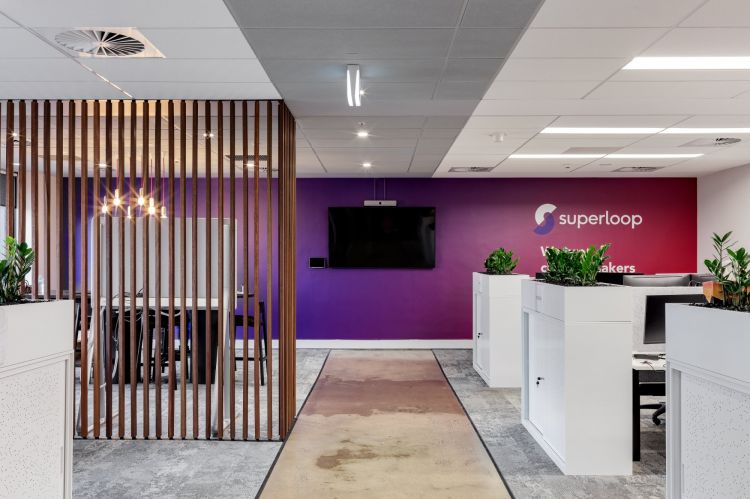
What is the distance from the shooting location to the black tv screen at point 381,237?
9320mm

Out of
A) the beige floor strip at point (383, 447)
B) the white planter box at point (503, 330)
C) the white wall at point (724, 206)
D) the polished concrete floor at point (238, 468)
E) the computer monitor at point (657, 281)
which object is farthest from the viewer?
the white wall at point (724, 206)

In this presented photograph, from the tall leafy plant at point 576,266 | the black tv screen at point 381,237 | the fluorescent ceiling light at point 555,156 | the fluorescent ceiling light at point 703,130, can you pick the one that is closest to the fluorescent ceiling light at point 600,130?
the fluorescent ceiling light at point 703,130

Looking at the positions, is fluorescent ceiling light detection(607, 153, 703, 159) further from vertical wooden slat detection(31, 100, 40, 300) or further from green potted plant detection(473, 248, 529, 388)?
vertical wooden slat detection(31, 100, 40, 300)

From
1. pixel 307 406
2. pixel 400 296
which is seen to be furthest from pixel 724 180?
pixel 307 406

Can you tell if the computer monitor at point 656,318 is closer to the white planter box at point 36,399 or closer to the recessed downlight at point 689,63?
the recessed downlight at point 689,63

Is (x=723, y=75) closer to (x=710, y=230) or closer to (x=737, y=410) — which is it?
(x=737, y=410)

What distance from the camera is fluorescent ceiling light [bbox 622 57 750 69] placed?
12.2 ft

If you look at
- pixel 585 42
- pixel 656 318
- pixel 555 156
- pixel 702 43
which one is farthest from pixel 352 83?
pixel 555 156

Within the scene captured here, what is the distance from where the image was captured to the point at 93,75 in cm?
413

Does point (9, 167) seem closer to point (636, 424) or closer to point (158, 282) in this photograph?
point (158, 282)

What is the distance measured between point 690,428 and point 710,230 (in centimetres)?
746

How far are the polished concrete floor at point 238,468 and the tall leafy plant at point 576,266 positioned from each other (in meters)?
1.27

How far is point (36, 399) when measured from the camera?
2.55 m

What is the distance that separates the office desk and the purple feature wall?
203 inches
